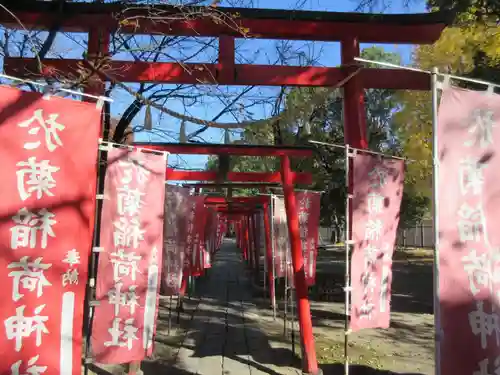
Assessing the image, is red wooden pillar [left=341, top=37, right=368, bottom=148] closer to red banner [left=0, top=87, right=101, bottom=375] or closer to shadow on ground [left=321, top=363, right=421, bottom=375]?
shadow on ground [left=321, top=363, right=421, bottom=375]

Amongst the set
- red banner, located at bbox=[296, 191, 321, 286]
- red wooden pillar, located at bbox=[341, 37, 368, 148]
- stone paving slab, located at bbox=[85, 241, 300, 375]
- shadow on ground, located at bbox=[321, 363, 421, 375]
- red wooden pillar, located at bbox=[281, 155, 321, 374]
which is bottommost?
stone paving slab, located at bbox=[85, 241, 300, 375]

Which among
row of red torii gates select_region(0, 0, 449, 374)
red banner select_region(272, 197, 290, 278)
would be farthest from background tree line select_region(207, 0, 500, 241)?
red banner select_region(272, 197, 290, 278)

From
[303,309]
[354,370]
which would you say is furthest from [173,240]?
[354,370]

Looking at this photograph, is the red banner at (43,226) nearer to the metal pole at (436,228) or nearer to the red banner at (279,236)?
the metal pole at (436,228)

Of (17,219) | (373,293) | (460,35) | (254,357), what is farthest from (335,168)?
(17,219)

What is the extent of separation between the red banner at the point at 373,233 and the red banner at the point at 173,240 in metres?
4.47

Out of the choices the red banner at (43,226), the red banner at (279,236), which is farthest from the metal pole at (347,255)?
the red banner at (279,236)

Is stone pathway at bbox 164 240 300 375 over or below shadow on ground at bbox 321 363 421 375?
below

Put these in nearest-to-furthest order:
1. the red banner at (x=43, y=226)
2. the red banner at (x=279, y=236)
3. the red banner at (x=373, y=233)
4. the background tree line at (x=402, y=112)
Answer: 1. the red banner at (x=43, y=226)
2. the red banner at (x=373, y=233)
3. the background tree line at (x=402, y=112)
4. the red banner at (x=279, y=236)

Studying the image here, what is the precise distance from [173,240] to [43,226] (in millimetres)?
5866

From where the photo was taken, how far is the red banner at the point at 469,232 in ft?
10.8

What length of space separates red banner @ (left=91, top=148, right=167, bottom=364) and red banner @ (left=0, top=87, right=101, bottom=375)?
5.31 ft

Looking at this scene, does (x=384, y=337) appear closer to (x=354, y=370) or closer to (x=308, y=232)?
(x=354, y=370)

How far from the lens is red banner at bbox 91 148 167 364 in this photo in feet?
16.2
